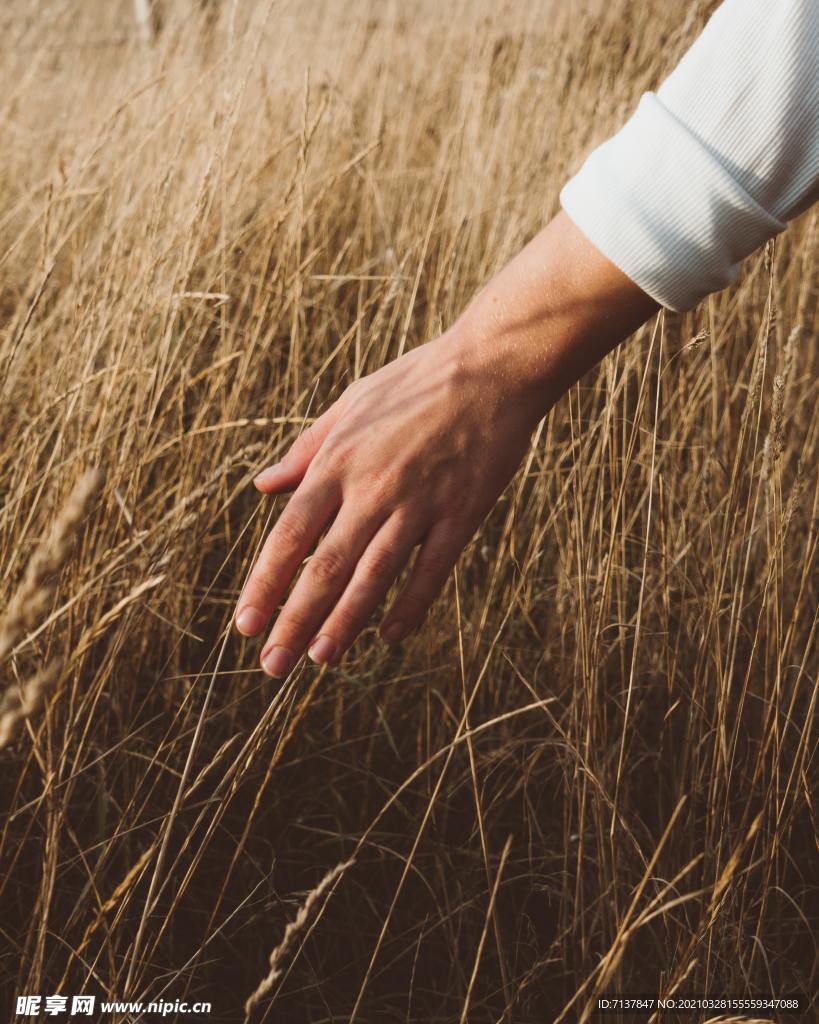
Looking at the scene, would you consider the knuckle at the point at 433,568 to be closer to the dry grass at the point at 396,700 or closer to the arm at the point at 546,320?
the arm at the point at 546,320

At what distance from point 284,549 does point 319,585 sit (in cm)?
4

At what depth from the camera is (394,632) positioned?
60cm

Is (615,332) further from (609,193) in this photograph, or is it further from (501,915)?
(501,915)

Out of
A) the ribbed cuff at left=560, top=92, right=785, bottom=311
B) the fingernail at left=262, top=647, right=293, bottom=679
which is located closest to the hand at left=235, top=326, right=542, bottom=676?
the fingernail at left=262, top=647, right=293, bottom=679

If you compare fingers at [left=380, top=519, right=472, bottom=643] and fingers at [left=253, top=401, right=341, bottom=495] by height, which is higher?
fingers at [left=253, top=401, right=341, bottom=495]

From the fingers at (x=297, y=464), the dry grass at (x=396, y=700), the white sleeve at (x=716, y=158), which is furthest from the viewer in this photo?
the dry grass at (x=396, y=700)

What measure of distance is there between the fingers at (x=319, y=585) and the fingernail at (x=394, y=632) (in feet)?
0.14

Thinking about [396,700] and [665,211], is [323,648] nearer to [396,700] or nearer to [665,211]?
[665,211]

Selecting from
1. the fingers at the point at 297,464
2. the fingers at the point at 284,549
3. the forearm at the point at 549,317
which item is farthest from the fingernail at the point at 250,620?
the forearm at the point at 549,317

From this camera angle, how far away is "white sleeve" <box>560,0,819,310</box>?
0.52 metres

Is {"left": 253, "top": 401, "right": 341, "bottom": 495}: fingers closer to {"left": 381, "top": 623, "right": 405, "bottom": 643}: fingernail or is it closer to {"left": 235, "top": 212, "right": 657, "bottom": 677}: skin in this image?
{"left": 235, "top": 212, "right": 657, "bottom": 677}: skin

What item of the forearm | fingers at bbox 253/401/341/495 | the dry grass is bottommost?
the dry grass

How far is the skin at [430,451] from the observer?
22.8 inches

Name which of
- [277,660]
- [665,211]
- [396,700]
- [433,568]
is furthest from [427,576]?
[396,700]
